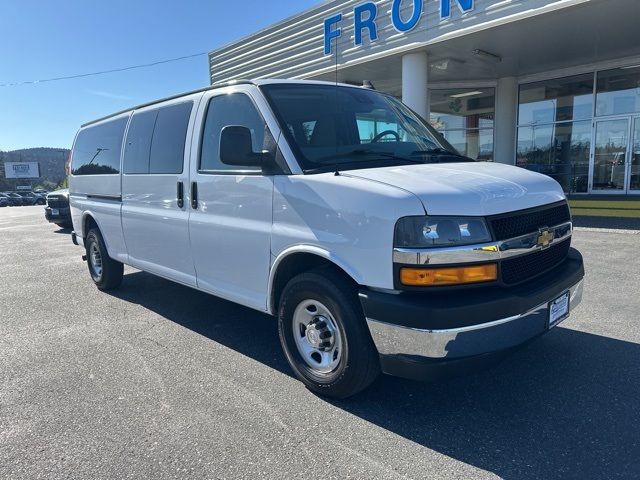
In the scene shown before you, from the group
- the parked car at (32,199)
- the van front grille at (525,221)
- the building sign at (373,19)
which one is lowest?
the parked car at (32,199)

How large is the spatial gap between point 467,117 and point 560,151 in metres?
3.35

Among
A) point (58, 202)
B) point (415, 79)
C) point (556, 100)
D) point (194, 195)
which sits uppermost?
point (415, 79)

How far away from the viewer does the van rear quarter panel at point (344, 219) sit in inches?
101

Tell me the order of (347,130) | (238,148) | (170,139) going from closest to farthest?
(238,148)
(347,130)
(170,139)

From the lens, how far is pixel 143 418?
116 inches

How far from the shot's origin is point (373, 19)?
11.8 meters

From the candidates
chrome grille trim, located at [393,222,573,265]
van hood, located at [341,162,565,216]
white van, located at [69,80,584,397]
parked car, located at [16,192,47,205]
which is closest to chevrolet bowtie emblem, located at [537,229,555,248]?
white van, located at [69,80,584,397]

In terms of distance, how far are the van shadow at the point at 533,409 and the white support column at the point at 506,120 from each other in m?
12.9

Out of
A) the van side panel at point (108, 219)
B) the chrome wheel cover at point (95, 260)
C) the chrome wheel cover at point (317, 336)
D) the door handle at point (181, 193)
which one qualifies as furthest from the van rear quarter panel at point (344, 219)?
the chrome wheel cover at point (95, 260)

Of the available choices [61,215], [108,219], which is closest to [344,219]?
[108,219]

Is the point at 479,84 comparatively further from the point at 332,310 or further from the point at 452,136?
the point at 332,310

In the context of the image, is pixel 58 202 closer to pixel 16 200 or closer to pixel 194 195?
pixel 194 195

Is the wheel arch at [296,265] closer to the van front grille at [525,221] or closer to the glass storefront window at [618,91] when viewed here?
the van front grille at [525,221]

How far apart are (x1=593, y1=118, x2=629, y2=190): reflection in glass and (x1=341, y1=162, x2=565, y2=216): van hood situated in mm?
12701
